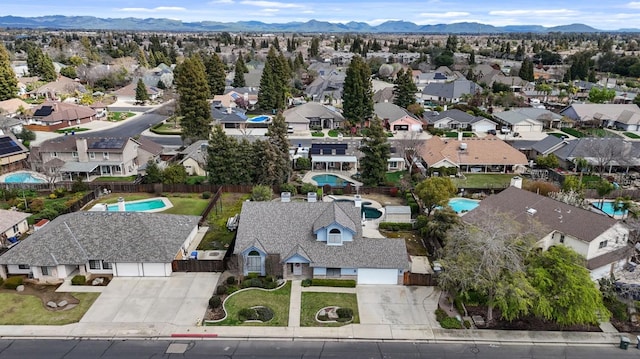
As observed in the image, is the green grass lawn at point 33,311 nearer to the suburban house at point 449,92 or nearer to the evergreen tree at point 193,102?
the evergreen tree at point 193,102

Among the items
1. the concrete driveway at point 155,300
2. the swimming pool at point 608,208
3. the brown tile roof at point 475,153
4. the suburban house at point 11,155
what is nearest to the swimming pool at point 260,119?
the brown tile roof at point 475,153

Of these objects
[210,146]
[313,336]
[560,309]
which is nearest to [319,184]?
[210,146]

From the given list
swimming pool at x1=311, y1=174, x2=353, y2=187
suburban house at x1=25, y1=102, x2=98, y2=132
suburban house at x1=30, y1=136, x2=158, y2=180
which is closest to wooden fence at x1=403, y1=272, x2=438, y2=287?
swimming pool at x1=311, y1=174, x2=353, y2=187

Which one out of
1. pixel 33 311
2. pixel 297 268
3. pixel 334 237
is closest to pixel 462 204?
pixel 334 237

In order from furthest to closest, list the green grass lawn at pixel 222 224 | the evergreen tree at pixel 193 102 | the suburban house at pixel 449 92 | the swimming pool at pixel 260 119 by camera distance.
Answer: the suburban house at pixel 449 92, the swimming pool at pixel 260 119, the evergreen tree at pixel 193 102, the green grass lawn at pixel 222 224

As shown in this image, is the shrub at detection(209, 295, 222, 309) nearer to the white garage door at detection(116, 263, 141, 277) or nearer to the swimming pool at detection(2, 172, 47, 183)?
the white garage door at detection(116, 263, 141, 277)

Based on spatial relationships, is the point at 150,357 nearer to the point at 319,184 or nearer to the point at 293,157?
the point at 319,184
